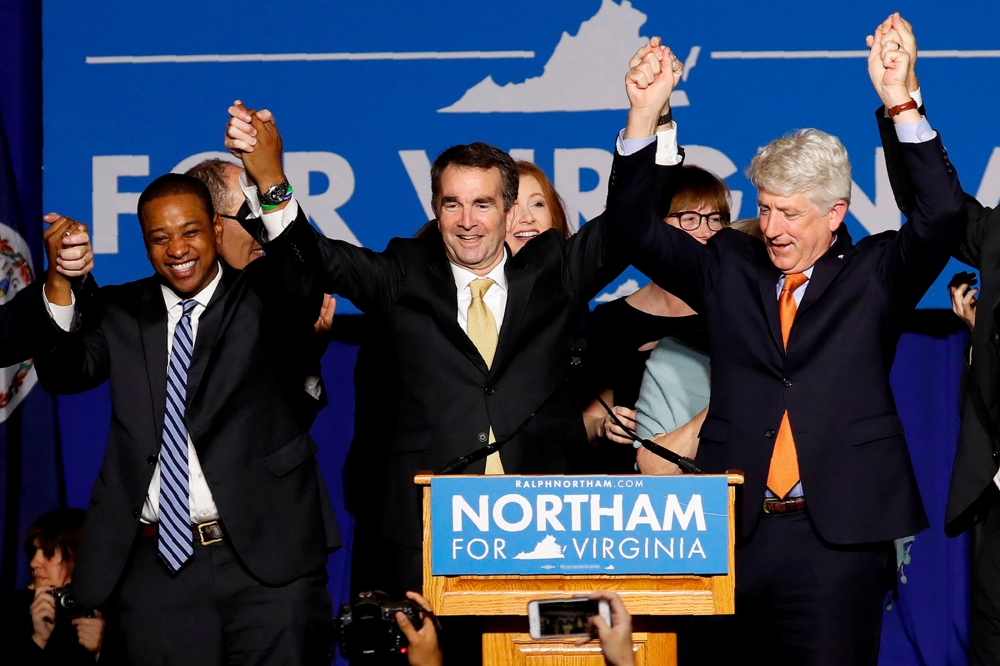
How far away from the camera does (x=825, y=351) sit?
2738mm

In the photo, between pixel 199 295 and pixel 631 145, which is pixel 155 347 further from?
pixel 631 145

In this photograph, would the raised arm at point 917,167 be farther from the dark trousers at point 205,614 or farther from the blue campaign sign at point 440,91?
the dark trousers at point 205,614

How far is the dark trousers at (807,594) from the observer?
2.65 meters

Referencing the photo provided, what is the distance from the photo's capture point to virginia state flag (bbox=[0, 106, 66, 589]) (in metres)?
3.94

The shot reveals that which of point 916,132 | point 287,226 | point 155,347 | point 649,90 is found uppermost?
point 649,90

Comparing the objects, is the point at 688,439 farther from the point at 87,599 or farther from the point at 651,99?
the point at 87,599

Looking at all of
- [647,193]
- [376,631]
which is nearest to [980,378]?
[647,193]

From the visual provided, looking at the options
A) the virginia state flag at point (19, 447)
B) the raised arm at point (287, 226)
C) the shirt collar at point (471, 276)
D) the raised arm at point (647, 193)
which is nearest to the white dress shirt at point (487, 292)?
the shirt collar at point (471, 276)

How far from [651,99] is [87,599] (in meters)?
1.57

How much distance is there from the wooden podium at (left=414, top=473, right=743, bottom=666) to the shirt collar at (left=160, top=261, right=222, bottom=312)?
37.0 inches

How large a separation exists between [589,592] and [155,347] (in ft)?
3.93

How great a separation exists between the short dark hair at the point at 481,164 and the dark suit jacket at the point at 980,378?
805mm

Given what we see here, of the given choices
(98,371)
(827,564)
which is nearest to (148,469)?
(98,371)

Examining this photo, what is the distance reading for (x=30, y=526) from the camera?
3.84m
